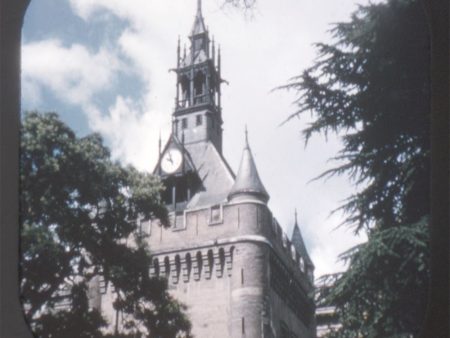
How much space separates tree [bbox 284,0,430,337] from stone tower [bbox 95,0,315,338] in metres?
8.83

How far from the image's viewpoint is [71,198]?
10.3 m

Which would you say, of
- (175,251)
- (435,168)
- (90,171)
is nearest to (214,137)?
(175,251)

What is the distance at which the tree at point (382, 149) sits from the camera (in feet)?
27.1

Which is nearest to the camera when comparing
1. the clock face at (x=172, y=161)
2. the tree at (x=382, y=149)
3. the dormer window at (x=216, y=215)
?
the tree at (x=382, y=149)

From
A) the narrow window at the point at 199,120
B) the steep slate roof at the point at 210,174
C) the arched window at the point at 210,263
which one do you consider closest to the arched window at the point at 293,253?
the steep slate roof at the point at 210,174

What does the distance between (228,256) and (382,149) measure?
12.0 meters

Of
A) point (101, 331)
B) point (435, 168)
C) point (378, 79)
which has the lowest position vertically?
point (101, 331)

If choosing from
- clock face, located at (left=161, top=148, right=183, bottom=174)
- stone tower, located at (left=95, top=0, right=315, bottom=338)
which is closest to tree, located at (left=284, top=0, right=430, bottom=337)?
stone tower, located at (left=95, top=0, right=315, bottom=338)

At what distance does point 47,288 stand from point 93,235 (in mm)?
1516

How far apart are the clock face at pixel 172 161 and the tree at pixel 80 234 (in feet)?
33.2

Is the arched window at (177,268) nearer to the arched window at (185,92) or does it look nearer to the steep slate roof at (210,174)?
the steep slate roof at (210,174)

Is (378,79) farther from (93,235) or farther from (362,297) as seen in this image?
(93,235)

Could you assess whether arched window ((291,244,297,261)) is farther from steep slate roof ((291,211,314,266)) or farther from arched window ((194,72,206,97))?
arched window ((194,72,206,97))

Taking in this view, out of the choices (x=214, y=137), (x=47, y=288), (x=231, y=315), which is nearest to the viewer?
(x=47, y=288)
